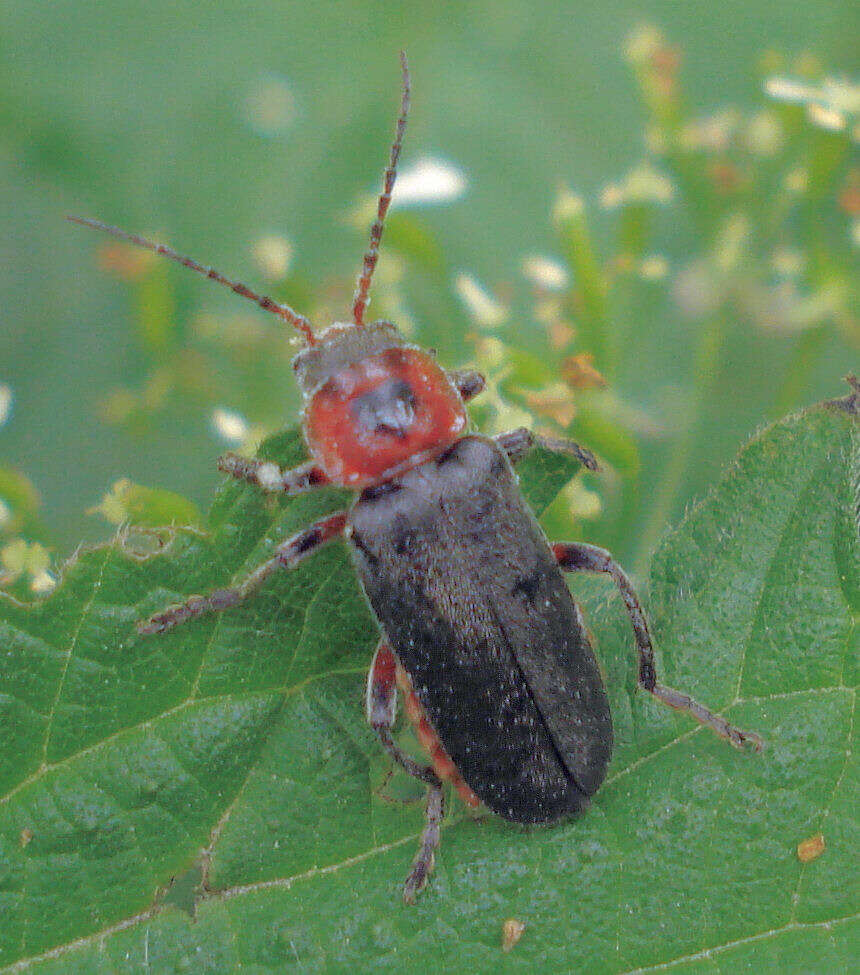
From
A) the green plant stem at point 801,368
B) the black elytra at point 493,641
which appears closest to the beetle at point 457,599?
the black elytra at point 493,641

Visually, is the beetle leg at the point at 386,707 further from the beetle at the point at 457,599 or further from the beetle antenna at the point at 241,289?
the beetle antenna at the point at 241,289

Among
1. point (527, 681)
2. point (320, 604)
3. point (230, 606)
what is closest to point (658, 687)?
point (527, 681)

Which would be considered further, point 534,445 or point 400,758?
point 534,445

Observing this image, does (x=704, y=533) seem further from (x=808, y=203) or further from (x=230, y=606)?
(x=808, y=203)

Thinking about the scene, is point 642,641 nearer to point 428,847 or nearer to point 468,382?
point 428,847

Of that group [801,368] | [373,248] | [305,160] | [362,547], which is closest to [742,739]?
[362,547]
